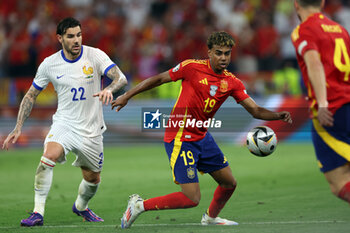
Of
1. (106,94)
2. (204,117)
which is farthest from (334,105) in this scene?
(106,94)

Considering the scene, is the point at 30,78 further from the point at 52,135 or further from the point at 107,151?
the point at 52,135

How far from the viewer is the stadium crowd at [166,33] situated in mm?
20875

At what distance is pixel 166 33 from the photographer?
22266mm

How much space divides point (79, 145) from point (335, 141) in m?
3.83

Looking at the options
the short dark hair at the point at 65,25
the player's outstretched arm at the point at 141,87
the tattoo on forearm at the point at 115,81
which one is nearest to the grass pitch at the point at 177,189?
the player's outstretched arm at the point at 141,87

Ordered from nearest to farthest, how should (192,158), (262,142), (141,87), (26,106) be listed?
(141,87)
(192,158)
(262,142)
(26,106)

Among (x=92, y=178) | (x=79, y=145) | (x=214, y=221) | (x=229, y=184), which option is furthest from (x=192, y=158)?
(x=92, y=178)

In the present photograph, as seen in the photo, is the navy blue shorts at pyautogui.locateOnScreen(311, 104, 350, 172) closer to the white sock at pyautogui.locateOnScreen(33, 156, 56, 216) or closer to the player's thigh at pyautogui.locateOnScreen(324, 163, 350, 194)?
the player's thigh at pyautogui.locateOnScreen(324, 163, 350, 194)

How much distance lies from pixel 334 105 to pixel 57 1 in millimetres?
18616

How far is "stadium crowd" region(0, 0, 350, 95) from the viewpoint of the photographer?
68.5 ft

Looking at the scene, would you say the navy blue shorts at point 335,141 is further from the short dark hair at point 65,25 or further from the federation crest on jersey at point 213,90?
the short dark hair at point 65,25

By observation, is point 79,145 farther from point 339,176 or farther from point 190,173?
point 339,176

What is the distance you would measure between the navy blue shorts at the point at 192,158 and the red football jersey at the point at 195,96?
0.28 feet

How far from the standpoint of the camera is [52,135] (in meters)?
8.43
